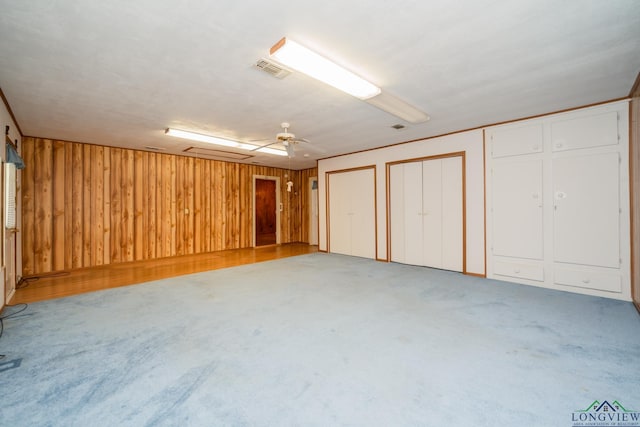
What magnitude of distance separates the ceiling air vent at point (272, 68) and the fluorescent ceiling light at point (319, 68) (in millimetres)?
265

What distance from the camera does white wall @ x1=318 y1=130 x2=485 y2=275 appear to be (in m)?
4.89

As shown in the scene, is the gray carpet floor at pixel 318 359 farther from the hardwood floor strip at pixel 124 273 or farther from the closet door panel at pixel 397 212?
the closet door panel at pixel 397 212

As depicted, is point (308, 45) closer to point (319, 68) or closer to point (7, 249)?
point (319, 68)

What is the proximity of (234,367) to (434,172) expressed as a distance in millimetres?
4854

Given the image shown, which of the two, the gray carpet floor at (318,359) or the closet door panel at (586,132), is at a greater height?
the closet door panel at (586,132)

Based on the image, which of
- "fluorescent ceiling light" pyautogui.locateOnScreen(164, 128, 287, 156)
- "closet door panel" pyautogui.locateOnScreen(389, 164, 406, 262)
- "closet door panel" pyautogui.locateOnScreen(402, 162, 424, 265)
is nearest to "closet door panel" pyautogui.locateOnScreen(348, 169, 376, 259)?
"closet door panel" pyautogui.locateOnScreen(389, 164, 406, 262)

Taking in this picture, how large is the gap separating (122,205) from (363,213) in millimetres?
5440

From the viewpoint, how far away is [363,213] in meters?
6.78

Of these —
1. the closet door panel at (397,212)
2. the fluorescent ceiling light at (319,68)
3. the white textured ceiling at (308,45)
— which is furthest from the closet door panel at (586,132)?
the fluorescent ceiling light at (319,68)

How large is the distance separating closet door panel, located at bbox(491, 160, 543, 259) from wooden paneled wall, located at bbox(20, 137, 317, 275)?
6.34 m

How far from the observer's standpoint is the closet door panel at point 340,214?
7.14m

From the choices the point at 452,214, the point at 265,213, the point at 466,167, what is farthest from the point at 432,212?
the point at 265,213

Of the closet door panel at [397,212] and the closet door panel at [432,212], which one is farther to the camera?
the closet door panel at [397,212]

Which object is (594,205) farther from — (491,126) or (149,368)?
(149,368)
